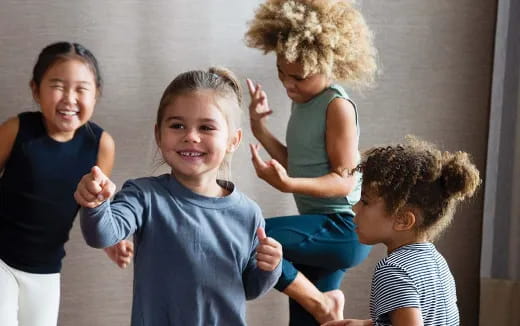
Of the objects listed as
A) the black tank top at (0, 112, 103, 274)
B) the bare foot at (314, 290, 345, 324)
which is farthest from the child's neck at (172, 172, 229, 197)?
the bare foot at (314, 290, 345, 324)

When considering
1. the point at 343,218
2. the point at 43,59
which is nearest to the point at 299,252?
the point at 343,218

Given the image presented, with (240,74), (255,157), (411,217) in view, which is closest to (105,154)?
(255,157)

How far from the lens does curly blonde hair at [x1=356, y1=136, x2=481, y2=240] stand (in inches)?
66.3

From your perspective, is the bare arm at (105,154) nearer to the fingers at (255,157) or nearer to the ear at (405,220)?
the fingers at (255,157)

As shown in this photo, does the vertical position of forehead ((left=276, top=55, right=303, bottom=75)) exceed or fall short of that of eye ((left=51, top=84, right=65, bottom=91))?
it exceeds it

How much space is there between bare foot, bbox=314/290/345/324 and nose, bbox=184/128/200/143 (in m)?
0.71

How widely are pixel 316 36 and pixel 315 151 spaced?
0.31 m

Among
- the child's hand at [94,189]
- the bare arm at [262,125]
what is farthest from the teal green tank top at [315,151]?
the child's hand at [94,189]

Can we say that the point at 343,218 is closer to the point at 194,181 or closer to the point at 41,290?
the point at 194,181

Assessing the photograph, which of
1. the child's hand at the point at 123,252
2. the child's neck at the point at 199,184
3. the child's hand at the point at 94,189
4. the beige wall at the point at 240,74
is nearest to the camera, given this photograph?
the child's hand at the point at 94,189

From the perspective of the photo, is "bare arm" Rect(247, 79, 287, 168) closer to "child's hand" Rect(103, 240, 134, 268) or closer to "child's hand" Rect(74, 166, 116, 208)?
"child's hand" Rect(103, 240, 134, 268)

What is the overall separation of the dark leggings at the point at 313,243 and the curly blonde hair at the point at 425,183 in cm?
43

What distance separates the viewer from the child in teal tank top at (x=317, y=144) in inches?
82.4

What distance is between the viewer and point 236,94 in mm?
1760
